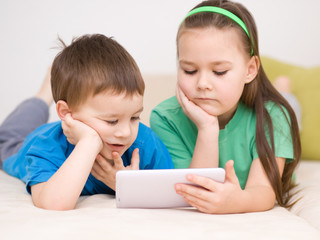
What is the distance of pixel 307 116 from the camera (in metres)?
2.01

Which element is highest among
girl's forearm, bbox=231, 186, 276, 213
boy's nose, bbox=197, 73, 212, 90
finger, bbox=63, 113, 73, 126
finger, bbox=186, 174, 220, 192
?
boy's nose, bbox=197, 73, 212, 90

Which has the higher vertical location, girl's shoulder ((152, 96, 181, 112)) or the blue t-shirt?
girl's shoulder ((152, 96, 181, 112))

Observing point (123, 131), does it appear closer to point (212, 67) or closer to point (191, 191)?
point (191, 191)

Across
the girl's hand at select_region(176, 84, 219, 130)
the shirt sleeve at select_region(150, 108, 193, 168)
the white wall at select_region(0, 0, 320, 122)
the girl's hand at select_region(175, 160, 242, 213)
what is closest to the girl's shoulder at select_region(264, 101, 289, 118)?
the girl's hand at select_region(176, 84, 219, 130)

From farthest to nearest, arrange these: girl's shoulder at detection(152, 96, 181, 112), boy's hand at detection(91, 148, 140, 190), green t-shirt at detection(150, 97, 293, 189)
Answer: girl's shoulder at detection(152, 96, 181, 112) → green t-shirt at detection(150, 97, 293, 189) → boy's hand at detection(91, 148, 140, 190)

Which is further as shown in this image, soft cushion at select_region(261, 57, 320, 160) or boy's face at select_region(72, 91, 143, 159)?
soft cushion at select_region(261, 57, 320, 160)

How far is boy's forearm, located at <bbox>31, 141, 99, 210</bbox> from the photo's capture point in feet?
3.61

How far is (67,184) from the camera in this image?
110 centimetres

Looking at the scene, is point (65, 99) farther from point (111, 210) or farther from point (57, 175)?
point (111, 210)

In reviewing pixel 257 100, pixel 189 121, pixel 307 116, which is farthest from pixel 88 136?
pixel 307 116

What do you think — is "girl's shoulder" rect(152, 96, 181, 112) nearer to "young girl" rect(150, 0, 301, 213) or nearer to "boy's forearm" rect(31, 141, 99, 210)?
"young girl" rect(150, 0, 301, 213)

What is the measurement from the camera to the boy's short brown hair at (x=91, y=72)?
1170mm

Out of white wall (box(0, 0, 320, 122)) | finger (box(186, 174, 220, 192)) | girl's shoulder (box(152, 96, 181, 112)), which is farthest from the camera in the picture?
white wall (box(0, 0, 320, 122))

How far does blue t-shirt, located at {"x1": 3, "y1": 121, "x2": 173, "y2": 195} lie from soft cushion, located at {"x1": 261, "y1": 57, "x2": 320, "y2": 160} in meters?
0.81
